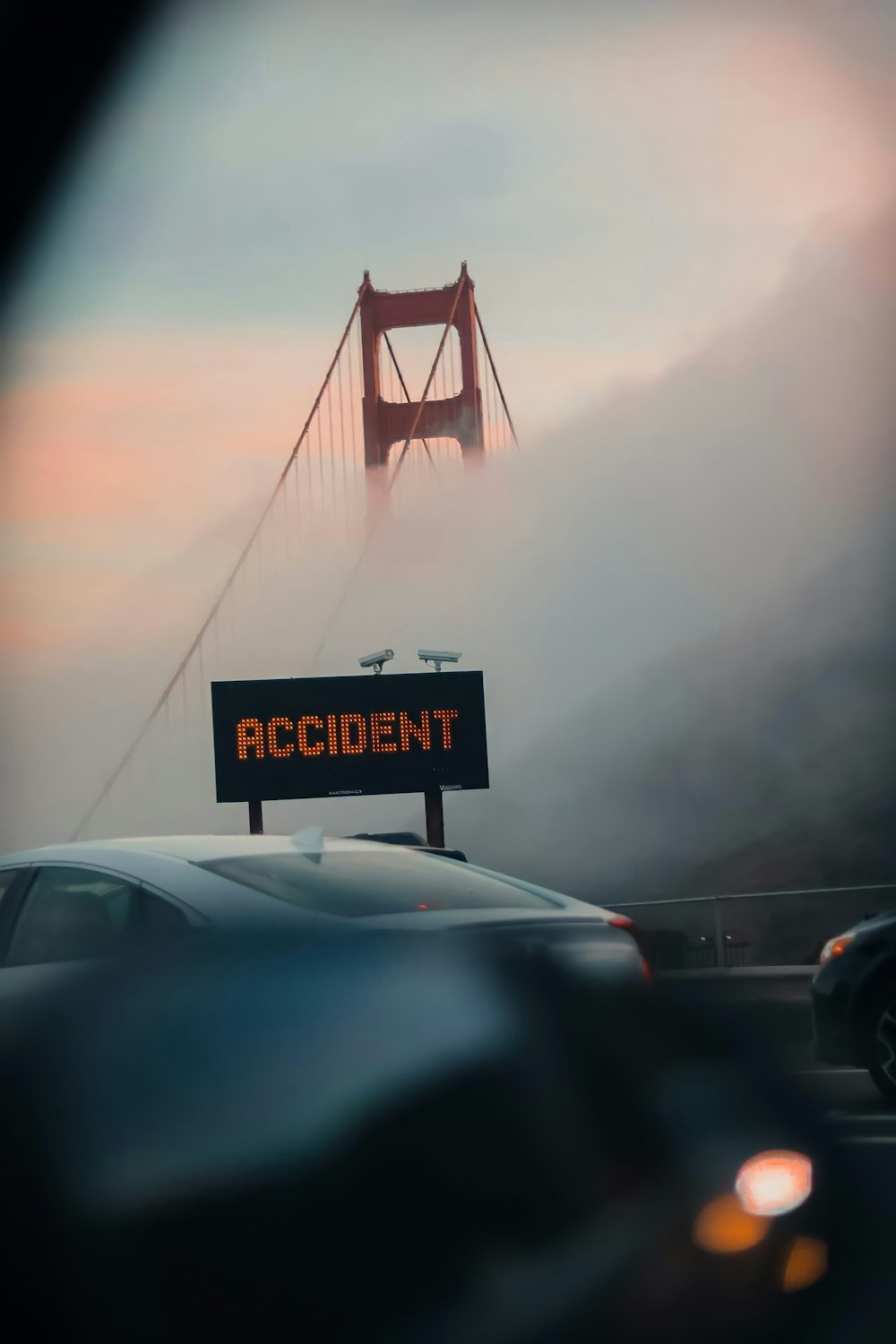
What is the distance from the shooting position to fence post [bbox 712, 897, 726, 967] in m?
14.8

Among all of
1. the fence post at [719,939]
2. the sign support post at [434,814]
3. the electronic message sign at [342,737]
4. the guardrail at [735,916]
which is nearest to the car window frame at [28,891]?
the guardrail at [735,916]

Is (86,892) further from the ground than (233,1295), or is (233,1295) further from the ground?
(86,892)

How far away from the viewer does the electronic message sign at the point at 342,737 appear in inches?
856

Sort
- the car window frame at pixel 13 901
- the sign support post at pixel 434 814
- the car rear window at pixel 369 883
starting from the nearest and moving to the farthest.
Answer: the car rear window at pixel 369 883, the car window frame at pixel 13 901, the sign support post at pixel 434 814

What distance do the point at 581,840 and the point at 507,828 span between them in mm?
11356

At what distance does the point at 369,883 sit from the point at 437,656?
66.2ft

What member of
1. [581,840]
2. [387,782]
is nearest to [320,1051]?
[387,782]

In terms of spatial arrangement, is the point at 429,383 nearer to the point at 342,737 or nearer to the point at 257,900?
the point at 342,737

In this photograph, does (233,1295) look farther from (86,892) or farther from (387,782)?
(387,782)

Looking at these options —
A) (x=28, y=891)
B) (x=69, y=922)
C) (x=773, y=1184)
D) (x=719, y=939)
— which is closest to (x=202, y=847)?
(x=69, y=922)

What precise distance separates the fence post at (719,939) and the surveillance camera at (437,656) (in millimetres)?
8443

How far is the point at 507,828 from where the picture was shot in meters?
148

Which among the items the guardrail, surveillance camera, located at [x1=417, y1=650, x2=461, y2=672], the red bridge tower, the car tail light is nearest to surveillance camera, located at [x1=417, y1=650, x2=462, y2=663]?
surveillance camera, located at [x1=417, y1=650, x2=461, y2=672]

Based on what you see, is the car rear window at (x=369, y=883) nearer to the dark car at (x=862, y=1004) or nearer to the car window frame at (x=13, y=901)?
the car window frame at (x=13, y=901)
